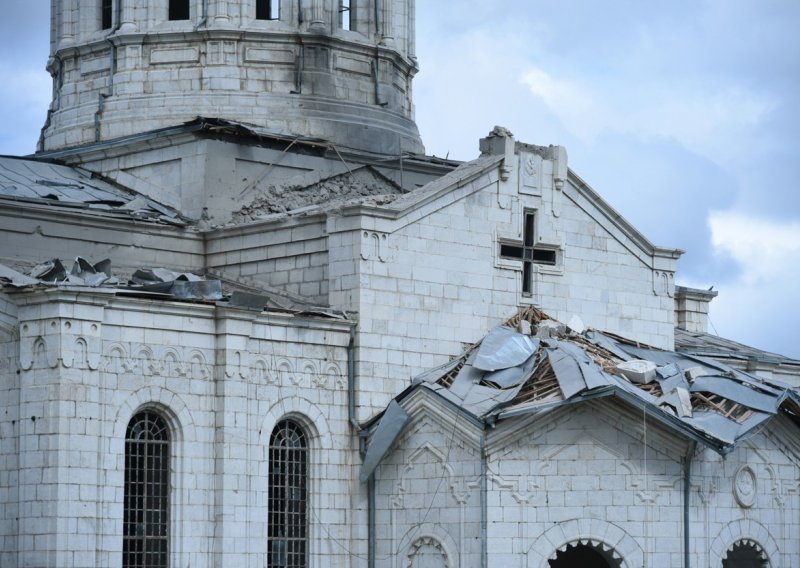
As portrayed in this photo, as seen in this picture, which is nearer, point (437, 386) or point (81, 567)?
point (81, 567)

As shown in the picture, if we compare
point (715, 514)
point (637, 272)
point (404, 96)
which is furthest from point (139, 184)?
point (715, 514)

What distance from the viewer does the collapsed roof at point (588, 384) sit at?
37.9m

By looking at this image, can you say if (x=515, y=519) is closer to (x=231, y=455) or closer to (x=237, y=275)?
(x=231, y=455)

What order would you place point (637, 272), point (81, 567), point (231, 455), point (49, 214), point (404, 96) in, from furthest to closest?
point (404, 96), point (637, 272), point (49, 214), point (231, 455), point (81, 567)

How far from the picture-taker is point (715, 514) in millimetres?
39812

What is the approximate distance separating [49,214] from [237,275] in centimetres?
424

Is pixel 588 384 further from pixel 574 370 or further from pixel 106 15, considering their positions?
pixel 106 15

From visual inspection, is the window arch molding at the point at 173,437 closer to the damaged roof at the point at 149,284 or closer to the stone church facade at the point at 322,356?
the stone church facade at the point at 322,356

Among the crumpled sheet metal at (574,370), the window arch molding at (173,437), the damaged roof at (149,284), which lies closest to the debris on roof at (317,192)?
the damaged roof at (149,284)

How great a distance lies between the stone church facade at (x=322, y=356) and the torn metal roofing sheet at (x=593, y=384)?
0.07 m

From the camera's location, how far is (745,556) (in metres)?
42.8

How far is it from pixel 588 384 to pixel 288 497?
21.1 feet

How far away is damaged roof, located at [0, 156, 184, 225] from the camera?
1686 inches

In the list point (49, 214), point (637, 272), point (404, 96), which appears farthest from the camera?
point (404, 96)
